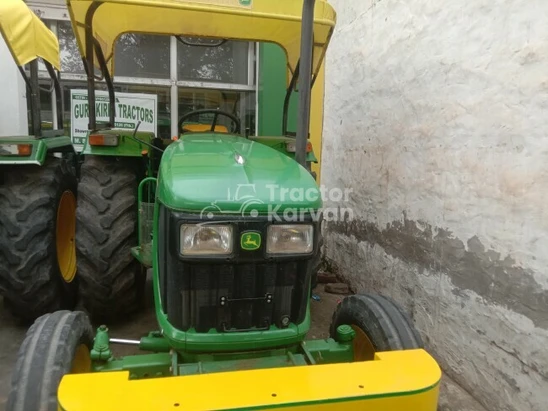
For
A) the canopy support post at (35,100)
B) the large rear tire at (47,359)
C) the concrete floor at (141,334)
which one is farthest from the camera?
the canopy support post at (35,100)

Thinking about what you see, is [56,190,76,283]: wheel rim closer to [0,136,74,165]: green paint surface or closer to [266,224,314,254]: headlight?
[0,136,74,165]: green paint surface

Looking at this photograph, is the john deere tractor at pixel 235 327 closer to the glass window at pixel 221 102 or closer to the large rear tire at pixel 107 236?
the large rear tire at pixel 107 236

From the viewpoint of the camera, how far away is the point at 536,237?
2.17 meters

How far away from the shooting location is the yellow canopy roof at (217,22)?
2658 mm

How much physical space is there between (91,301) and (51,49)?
7.35 ft

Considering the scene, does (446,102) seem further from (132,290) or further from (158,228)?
(132,290)

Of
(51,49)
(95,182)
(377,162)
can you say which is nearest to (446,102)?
(377,162)

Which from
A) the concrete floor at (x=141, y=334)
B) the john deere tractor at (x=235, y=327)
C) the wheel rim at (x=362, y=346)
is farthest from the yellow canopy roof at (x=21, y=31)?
the wheel rim at (x=362, y=346)

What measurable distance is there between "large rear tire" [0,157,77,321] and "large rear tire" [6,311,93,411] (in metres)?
1.31

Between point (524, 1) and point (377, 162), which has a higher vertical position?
point (524, 1)

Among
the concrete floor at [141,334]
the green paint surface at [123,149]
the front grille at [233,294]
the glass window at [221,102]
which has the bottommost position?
the concrete floor at [141,334]

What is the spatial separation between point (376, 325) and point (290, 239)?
642 millimetres

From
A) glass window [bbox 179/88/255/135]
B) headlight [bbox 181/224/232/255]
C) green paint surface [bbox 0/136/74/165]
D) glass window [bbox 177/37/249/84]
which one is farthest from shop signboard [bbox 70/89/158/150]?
headlight [bbox 181/224/232/255]

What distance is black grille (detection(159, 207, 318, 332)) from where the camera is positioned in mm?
1818
